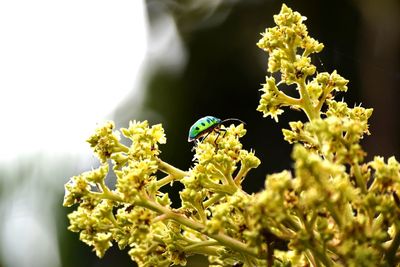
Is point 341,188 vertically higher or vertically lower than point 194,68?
lower

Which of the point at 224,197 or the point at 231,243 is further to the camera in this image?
the point at 224,197

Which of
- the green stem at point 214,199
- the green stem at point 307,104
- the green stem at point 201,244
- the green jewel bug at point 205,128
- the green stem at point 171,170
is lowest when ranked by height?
the green stem at point 201,244

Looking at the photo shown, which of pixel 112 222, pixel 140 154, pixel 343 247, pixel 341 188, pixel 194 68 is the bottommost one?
pixel 343 247

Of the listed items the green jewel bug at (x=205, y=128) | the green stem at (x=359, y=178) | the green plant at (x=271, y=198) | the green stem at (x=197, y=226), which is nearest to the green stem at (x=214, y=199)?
the green plant at (x=271, y=198)

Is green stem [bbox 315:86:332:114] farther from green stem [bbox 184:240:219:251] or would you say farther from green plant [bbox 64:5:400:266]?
green stem [bbox 184:240:219:251]

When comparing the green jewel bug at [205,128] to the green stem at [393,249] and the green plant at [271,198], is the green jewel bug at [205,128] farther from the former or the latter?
the green stem at [393,249]

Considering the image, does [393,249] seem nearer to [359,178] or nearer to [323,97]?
[359,178]

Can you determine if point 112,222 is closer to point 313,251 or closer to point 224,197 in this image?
point 224,197

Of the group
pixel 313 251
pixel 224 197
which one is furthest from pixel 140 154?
pixel 313 251

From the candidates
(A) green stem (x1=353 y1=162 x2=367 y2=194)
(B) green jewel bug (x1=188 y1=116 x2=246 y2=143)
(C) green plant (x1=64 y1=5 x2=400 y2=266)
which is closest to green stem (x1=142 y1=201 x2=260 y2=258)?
(C) green plant (x1=64 y1=5 x2=400 y2=266)
